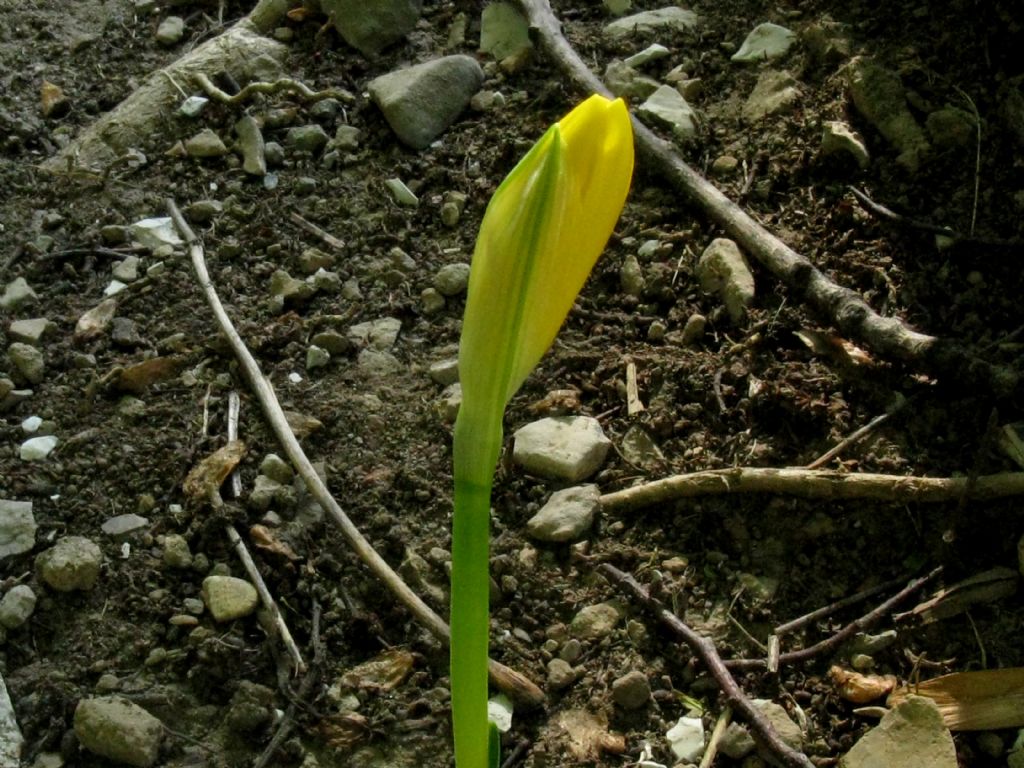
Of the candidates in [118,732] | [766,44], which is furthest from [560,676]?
[766,44]

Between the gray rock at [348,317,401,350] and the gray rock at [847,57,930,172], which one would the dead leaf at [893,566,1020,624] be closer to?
the gray rock at [847,57,930,172]

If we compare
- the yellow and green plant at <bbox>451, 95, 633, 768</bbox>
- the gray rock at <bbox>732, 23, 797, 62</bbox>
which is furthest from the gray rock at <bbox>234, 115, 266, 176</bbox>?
the yellow and green plant at <bbox>451, 95, 633, 768</bbox>

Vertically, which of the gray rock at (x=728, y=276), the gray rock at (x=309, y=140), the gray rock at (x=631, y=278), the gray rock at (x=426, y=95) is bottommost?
the gray rock at (x=631, y=278)

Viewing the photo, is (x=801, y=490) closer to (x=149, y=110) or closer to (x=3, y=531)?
(x=3, y=531)

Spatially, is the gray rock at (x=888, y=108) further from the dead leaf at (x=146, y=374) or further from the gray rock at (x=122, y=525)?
the gray rock at (x=122, y=525)

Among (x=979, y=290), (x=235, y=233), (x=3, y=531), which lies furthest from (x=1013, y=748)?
(x=235, y=233)

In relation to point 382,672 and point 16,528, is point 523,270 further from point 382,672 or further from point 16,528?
point 16,528

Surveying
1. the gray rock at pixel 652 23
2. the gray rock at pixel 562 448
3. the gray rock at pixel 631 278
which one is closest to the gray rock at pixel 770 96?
the gray rock at pixel 652 23
